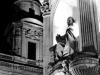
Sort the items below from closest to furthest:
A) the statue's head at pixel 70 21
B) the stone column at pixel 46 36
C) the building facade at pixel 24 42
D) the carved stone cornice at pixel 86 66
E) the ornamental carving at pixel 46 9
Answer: the carved stone cornice at pixel 86 66
the statue's head at pixel 70 21
the stone column at pixel 46 36
the ornamental carving at pixel 46 9
the building facade at pixel 24 42

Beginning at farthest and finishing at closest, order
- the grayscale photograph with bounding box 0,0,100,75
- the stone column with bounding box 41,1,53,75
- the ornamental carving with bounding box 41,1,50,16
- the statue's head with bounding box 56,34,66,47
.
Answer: the ornamental carving with bounding box 41,1,50,16
the stone column with bounding box 41,1,53,75
the statue's head with bounding box 56,34,66,47
the grayscale photograph with bounding box 0,0,100,75

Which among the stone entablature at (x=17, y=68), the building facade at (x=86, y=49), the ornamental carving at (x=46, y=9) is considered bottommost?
the stone entablature at (x=17, y=68)

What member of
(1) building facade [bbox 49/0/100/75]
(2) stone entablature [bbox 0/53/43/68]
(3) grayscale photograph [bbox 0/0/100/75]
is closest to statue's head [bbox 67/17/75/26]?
(3) grayscale photograph [bbox 0/0/100/75]

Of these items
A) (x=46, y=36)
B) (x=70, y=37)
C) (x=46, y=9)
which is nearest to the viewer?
(x=70, y=37)

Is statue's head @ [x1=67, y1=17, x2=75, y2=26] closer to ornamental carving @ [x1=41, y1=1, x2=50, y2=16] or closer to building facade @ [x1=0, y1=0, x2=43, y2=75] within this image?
ornamental carving @ [x1=41, y1=1, x2=50, y2=16]

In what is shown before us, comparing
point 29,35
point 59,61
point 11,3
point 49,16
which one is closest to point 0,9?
point 11,3

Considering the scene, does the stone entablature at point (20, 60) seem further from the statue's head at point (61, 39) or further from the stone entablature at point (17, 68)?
the statue's head at point (61, 39)


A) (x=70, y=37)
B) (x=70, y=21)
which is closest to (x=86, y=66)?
(x=70, y=37)

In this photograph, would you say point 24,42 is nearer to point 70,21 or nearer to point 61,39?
point 61,39

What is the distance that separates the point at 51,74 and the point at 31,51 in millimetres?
25304

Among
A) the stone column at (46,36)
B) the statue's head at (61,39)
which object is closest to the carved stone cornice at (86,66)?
the statue's head at (61,39)

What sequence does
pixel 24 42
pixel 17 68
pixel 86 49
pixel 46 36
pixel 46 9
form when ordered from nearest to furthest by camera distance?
1. pixel 86 49
2. pixel 46 36
3. pixel 46 9
4. pixel 17 68
5. pixel 24 42

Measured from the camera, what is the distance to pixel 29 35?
47312 mm

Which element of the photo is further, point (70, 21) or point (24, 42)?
point (24, 42)
